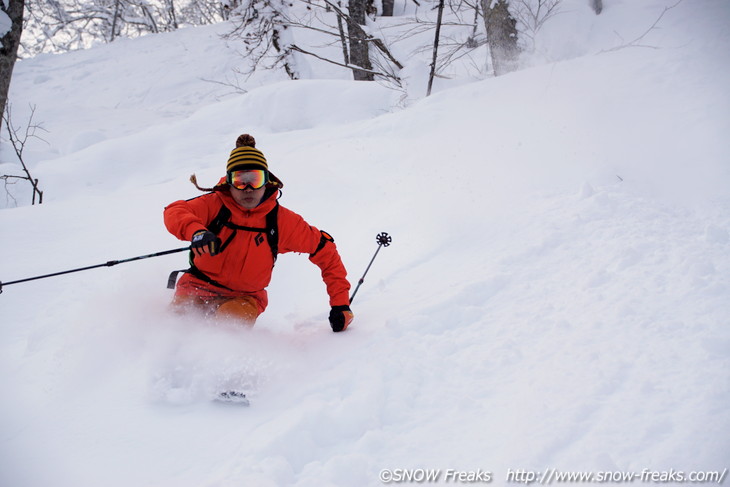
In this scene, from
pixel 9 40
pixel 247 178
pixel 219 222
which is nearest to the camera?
pixel 247 178

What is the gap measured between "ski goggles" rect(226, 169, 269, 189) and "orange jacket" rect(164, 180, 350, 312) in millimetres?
171

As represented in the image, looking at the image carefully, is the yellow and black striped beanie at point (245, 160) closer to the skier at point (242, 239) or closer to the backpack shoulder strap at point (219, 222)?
the skier at point (242, 239)

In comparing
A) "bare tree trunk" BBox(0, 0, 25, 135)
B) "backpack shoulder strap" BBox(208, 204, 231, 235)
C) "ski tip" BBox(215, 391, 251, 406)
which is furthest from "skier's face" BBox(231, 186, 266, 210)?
"bare tree trunk" BBox(0, 0, 25, 135)

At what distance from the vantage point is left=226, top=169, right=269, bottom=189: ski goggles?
10.2ft

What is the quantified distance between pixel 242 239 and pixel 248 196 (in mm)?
326

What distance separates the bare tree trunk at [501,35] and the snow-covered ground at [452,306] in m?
0.51

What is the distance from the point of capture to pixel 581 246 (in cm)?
344

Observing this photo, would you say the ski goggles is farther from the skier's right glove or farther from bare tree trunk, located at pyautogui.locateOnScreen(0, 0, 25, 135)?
bare tree trunk, located at pyautogui.locateOnScreen(0, 0, 25, 135)

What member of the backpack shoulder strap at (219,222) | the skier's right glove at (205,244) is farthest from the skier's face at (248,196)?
the skier's right glove at (205,244)

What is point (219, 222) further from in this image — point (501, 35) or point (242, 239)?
point (501, 35)

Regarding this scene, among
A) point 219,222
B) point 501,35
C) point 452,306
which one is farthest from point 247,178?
point 501,35

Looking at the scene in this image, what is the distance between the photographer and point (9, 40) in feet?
16.6

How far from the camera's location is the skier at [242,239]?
3170mm

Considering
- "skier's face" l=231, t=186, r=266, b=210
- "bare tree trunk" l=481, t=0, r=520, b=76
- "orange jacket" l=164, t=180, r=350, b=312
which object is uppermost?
"bare tree trunk" l=481, t=0, r=520, b=76
